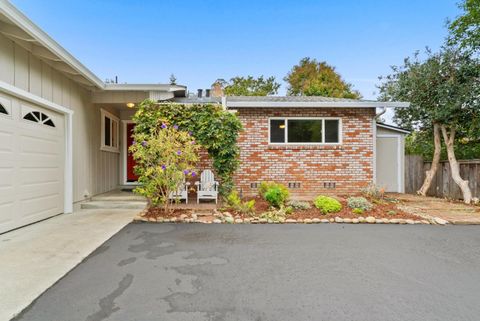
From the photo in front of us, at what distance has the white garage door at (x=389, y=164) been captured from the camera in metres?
9.05

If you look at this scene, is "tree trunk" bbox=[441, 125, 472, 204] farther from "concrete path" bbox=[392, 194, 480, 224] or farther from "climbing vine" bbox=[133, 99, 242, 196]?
"climbing vine" bbox=[133, 99, 242, 196]

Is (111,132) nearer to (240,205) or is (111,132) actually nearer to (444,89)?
(240,205)

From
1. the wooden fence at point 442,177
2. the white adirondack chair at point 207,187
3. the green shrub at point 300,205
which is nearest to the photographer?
the green shrub at point 300,205

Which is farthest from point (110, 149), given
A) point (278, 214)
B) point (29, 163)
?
point (278, 214)

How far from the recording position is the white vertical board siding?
14.5 feet

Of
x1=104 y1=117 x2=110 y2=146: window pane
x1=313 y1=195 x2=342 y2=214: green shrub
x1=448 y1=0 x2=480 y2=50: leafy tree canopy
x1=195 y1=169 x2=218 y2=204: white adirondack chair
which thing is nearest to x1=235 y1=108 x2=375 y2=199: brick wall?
x1=195 y1=169 x2=218 y2=204: white adirondack chair

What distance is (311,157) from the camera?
26.5 ft

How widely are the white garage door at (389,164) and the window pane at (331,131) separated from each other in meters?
2.02

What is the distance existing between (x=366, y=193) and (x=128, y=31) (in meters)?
13.0

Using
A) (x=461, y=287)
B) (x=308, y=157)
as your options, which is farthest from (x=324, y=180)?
(x=461, y=287)

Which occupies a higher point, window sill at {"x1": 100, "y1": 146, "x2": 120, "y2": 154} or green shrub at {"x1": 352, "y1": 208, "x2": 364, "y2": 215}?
window sill at {"x1": 100, "y1": 146, "x2": 120, "y2": 154}

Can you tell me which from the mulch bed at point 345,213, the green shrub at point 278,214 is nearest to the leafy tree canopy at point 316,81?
the mulch bed at point 345,213

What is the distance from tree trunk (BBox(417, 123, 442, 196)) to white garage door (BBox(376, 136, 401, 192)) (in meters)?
0.83

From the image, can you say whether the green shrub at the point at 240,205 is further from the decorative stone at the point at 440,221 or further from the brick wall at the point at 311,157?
the decorative stone at the point at 440,221
